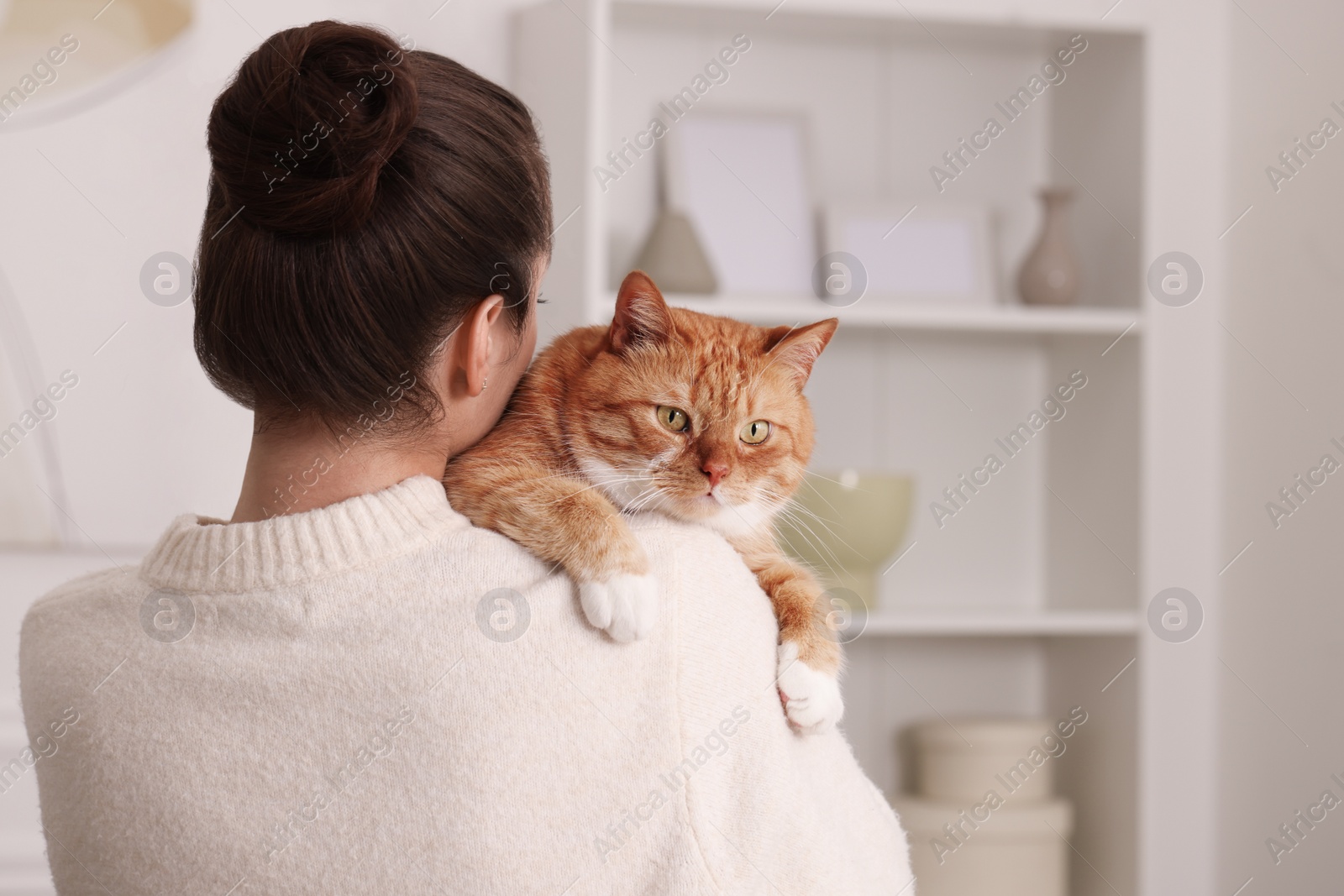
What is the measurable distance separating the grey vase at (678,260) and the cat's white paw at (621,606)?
144 cm

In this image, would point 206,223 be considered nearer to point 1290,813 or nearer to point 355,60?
point 355,60

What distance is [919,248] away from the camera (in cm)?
238

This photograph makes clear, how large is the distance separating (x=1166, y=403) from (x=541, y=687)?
2071 mm

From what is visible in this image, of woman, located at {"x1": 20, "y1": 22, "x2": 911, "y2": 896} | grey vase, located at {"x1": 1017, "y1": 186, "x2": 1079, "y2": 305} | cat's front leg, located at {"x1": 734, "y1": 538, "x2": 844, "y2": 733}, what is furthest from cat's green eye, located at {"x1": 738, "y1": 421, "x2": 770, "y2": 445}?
grey vase, located at {"x1": 1017, "y1": 186, "x2": 1079, "y2": 305}

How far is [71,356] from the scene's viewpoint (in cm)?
206

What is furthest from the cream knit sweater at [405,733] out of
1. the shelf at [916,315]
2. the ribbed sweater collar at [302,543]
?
the shelf at [916,315]

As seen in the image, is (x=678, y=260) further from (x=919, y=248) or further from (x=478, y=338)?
(x=478, y=338)

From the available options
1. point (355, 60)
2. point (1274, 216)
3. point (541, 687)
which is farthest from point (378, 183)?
point (1274, 216)

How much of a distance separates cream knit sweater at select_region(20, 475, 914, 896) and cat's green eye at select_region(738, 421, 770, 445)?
0.35 metres

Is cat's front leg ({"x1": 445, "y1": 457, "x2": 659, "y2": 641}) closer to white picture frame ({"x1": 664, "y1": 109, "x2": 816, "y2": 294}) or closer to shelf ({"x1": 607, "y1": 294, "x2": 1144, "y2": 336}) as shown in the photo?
shelf ({"x1": 607, "y1": 294, "x2": 1144, "y2": 336})

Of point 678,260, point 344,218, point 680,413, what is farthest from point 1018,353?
point 344,218

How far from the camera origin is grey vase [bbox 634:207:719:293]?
7.03ft

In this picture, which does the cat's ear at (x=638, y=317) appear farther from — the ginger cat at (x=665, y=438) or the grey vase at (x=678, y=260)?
the grey vase at (x=678, y=260)

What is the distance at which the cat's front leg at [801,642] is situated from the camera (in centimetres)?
84
